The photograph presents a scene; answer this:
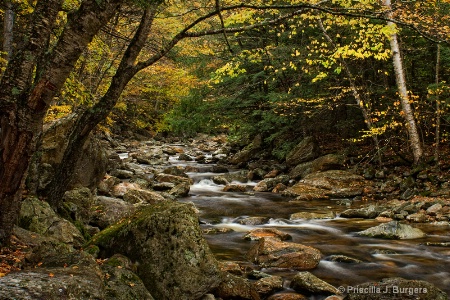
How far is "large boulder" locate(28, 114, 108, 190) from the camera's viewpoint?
7.87 metres

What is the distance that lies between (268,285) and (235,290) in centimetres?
76

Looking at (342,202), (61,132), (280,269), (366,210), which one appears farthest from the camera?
(342,202)

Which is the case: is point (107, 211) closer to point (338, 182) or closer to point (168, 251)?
point (168, 251)

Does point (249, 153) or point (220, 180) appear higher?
point (249, 153)

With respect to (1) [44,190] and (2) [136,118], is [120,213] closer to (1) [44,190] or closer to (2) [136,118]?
(1) [44,190]

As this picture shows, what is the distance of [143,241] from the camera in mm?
5062

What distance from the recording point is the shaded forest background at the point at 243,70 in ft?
12.3

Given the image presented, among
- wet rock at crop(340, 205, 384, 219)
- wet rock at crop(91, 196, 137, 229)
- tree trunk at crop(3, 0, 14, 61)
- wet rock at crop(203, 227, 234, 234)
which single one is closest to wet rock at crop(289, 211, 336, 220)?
wet rock at crop(340, 205, 384, 219)

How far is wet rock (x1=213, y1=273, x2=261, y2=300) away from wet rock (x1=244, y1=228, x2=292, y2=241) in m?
3.28

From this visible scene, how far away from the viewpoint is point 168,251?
4.96m

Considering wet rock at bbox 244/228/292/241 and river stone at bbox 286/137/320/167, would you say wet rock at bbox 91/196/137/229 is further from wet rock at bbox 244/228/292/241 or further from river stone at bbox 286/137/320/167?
river stone at bbox 286/137/320/167

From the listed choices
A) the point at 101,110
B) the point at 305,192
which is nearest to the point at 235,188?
the point at 305,192

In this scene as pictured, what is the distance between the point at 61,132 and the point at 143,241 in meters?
5.46

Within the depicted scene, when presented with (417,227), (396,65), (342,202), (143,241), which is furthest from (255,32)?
(143,241)
